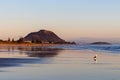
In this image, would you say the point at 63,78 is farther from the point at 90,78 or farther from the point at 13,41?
the point at 13,41

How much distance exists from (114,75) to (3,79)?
5616 millimetres

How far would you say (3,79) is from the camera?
1584 cm

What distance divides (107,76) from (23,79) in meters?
4.22

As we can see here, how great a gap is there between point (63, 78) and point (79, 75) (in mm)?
1495

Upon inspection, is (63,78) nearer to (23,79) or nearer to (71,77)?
(71,77)

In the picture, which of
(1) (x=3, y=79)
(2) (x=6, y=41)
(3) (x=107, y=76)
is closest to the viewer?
(1) (x=3, y=79)

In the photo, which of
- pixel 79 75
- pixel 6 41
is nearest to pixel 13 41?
pixel 6 41

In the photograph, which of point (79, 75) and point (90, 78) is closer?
point (90, 78)

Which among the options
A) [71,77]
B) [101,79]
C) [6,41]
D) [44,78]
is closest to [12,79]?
[44,78]

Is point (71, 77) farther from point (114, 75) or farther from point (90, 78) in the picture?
point (114, 75)

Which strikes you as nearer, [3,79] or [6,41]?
→ [3,79]

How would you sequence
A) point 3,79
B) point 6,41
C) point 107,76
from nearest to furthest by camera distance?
point 3,79
point 107,76
point 6,41

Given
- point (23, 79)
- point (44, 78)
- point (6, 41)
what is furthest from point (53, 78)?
point (6, 41)

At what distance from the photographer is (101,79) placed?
1598cm
